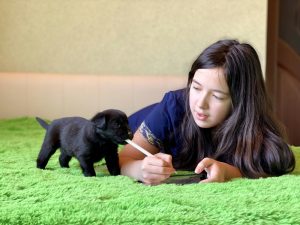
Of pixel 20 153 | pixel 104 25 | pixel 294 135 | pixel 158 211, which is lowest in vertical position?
pixel 294 135

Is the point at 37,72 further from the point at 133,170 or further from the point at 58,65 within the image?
the point at 133,170

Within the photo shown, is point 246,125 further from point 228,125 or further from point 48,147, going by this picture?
point 48,147

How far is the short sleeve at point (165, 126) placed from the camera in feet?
4.58

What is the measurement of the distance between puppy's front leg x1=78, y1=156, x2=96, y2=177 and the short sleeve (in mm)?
228

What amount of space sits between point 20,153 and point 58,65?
36.0 inches

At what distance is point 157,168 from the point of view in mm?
1121

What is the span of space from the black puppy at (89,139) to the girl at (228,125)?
9cm

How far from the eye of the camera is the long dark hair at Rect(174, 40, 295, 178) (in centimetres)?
125

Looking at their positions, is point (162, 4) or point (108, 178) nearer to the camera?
point (108, 178)

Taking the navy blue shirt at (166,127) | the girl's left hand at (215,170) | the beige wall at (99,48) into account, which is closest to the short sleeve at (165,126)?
the navy blue shirt at (166,127)

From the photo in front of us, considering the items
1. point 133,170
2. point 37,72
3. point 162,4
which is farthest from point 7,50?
point 133,170

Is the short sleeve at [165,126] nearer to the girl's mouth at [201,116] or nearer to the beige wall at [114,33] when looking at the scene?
the girl's mouth at [201,116]

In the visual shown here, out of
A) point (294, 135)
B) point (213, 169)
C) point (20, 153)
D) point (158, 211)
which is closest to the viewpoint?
point (158, 211)

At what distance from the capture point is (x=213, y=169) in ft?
3.81
